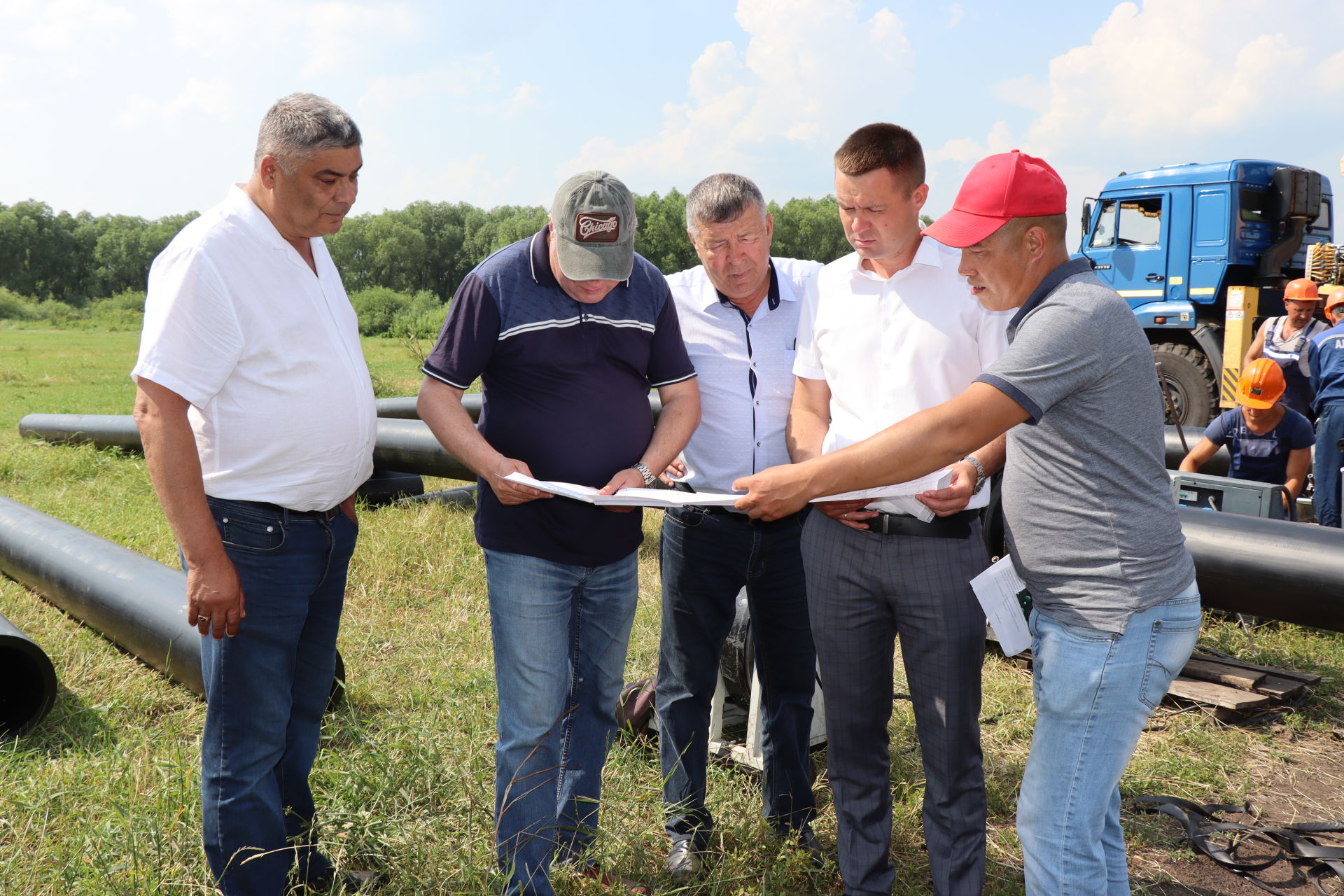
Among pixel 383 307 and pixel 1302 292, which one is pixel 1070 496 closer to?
pixel 1302 292

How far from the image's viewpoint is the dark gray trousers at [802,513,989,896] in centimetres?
225

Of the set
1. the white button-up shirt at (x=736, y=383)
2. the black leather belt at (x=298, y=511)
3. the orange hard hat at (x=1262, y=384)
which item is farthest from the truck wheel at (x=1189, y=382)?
the black leather belt at (x=298, y=511)

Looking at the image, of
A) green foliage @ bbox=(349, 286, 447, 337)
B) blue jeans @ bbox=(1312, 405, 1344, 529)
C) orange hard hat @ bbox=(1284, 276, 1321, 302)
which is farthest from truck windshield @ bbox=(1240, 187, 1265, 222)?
green foliage @ bbox=(349, 286, 447, 337)

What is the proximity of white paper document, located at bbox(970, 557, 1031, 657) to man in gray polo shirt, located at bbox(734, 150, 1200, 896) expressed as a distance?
0.06 m

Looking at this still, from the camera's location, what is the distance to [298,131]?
6.79ft

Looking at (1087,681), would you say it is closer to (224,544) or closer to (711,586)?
(711,586)

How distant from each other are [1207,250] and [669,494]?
10.6m

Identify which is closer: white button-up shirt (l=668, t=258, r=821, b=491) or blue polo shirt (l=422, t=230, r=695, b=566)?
blue polo shirt (l=422, t=230, r=695, b=566)

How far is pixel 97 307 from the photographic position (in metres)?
56.6

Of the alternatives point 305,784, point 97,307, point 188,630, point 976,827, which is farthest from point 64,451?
point 97,307

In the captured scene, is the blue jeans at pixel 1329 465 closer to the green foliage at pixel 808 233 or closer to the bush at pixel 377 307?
the bush at pixel 377 307

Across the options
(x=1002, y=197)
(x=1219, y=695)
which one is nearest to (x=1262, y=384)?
(x=1219, y=695)

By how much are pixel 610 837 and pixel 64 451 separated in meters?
8.68

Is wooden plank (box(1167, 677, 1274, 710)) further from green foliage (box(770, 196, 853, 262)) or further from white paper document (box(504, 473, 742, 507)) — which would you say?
green foliage (box(770, 196, 853, 262))
